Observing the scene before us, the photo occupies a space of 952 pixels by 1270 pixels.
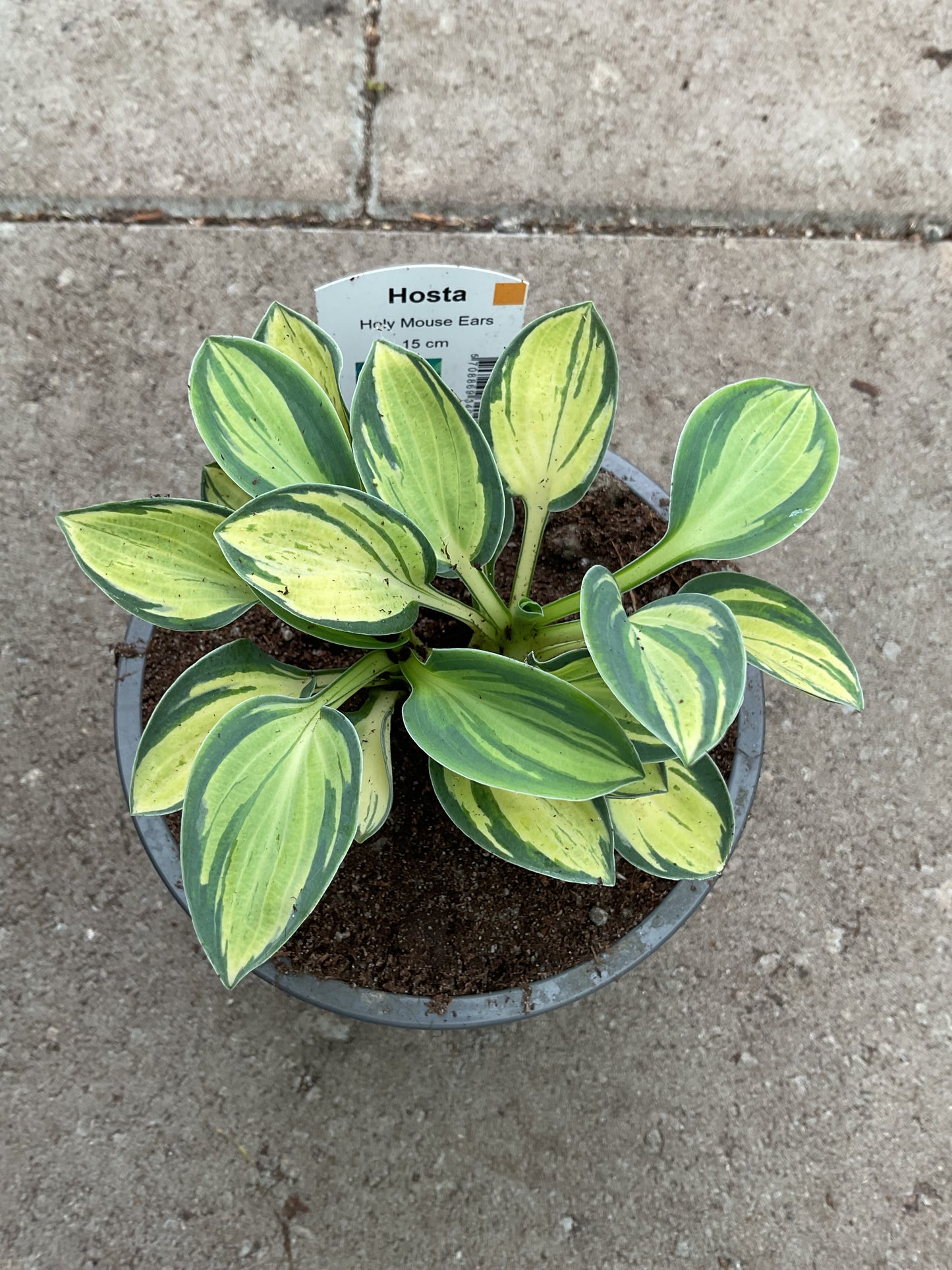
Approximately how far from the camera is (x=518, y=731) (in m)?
0.60

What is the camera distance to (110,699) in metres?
1.20

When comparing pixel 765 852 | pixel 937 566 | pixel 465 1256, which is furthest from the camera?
pixel 937 566

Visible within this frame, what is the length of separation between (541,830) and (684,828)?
5.2 inches

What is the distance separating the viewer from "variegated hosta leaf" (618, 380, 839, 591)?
643 millimetres

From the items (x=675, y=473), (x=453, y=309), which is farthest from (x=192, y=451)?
(x=675, y=473)

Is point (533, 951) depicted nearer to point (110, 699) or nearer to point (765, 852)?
point (765, 852)

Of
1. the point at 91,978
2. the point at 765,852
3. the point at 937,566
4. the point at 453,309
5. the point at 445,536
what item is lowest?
the point at 91,978

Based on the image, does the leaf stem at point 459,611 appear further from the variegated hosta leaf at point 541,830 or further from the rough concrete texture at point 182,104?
the rough concrete texture at point 182,104

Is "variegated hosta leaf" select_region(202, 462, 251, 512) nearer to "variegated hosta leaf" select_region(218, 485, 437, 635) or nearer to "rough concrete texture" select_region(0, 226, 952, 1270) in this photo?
"variegated hosta leaf" select_region(218, 485, 437, 635)

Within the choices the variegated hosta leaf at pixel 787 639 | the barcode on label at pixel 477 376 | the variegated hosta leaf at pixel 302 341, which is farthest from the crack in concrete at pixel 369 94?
the variegated hosta leaf at pixel 787 639

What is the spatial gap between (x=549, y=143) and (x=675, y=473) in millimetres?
923

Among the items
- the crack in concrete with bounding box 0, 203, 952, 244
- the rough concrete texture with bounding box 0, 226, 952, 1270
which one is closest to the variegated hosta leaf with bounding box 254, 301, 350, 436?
the rough concrete texture with bounding box 0, 226, 952, 1270

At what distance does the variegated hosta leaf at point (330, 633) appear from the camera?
0.66 metres

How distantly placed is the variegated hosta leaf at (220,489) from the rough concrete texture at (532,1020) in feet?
1.54
